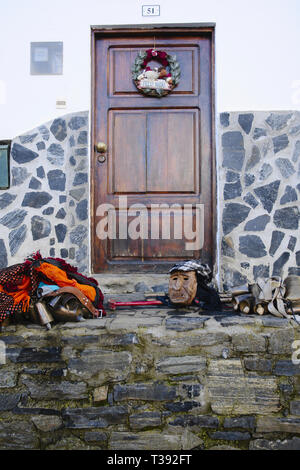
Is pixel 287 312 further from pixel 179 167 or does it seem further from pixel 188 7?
pixel 188 7

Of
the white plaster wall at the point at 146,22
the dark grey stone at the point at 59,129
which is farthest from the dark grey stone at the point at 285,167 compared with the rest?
the dark grey stone at the point at 59,129

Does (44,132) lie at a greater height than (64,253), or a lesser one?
greater

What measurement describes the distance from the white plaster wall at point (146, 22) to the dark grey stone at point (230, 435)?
2507 mm

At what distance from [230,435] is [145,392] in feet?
1.62

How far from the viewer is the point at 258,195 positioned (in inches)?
134

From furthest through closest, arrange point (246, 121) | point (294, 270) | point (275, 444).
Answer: point (246, 121), point (294, 270), point (275, 444)

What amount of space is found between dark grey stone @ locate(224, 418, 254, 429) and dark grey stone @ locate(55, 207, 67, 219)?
6.93 ft

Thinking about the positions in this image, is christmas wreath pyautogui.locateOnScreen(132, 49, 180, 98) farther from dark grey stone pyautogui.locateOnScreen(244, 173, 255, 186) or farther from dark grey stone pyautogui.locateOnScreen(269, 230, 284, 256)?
dark grey stone pyautogui.locateOnScreen(269, 230, 284, 256)

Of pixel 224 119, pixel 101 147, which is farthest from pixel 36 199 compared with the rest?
pixel 224 119

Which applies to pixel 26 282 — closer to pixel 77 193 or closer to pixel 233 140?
pixel 77 193

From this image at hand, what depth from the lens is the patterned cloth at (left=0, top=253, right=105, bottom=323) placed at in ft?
7.70

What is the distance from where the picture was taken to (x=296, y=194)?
11.1 feet

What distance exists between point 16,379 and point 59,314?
414 mm

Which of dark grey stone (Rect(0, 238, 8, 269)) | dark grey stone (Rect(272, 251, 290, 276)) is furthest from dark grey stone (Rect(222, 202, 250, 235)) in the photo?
dark grey stone (Rect(0, 238, 8, 269))
